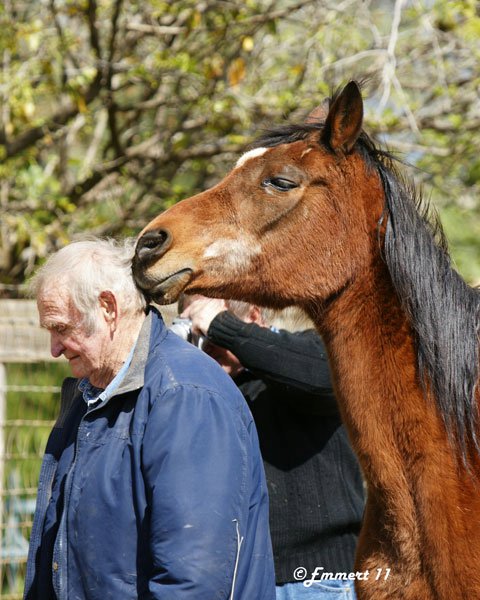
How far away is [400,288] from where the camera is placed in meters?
2.61

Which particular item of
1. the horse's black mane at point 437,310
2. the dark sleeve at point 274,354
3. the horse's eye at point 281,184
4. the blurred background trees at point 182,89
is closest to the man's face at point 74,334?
the dark sleeve at point 274,354

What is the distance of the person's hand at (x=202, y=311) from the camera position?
3.18 m

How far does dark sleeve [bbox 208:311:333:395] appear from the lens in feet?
9.73

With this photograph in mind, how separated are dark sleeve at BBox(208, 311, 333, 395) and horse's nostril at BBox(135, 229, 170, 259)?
520 millimetres

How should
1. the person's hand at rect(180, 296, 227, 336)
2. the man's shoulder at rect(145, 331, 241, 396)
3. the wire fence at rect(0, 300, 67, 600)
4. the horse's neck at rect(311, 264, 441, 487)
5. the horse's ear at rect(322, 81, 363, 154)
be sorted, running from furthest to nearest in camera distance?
1. the wire fence at rect(0, 300, 67, 600)
2. the person's hand at rect(180, 296, 227, 336)
3. the horse's ear at rect(322, 81, 363, 154)
4. the horse's neck at rect(311, 264, 441, 487)
5. the man's shoulder at rect(145, 331, 241, 396)

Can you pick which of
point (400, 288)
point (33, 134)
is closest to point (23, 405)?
point (33, 134)

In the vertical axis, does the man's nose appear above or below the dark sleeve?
above

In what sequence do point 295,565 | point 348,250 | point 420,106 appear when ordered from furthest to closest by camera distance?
point 420,106 → point 295,565 → point 348,250

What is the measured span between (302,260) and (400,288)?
36cm

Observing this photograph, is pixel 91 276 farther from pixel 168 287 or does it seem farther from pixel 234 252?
pixel 234 252

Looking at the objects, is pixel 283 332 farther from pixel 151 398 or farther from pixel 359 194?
pixel 151 398

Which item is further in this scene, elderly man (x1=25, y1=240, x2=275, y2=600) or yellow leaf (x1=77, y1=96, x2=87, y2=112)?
yellow leaf (x1=77, y1=96, x2=87, y2=112)

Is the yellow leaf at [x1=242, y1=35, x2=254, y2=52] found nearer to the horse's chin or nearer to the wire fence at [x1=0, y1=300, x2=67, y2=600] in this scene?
the wire fence at [x1=0, y1=300, x2=67, y2=600]

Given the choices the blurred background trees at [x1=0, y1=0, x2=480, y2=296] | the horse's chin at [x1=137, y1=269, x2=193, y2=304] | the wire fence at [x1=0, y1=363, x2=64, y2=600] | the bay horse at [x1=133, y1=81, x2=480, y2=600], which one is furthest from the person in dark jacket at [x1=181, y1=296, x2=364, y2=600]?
the blurred background trees at [x1=0, y1=0, x2=480, y2=296]
